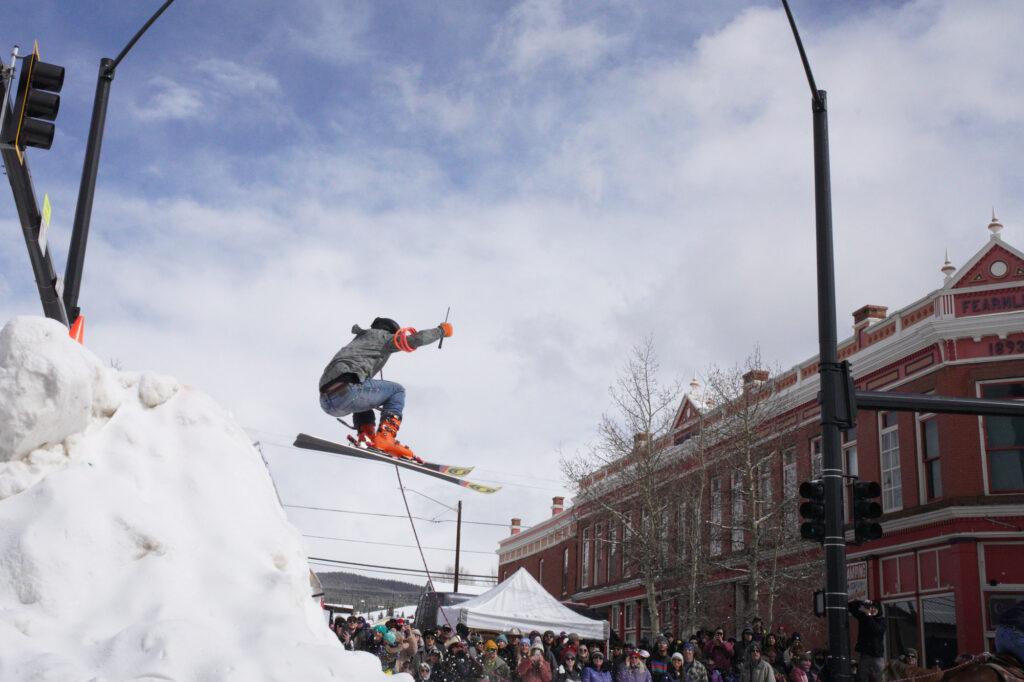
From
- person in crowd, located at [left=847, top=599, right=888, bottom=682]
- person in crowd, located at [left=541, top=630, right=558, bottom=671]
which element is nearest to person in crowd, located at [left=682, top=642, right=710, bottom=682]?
person in crowd, located at [left=541, top=630, right=558, bottom=671]

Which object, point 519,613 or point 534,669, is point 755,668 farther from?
point 519,613

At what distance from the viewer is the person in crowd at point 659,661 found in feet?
48.1

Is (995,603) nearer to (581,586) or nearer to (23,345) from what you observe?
(23,345)

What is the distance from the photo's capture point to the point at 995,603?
21297 millimetres

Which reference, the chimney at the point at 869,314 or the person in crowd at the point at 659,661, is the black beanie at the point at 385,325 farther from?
the chimney at the point at 869,314

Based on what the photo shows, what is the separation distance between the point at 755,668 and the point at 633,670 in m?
1.74

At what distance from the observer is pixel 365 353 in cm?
911

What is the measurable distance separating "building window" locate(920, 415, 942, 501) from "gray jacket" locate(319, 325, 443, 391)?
1857cm

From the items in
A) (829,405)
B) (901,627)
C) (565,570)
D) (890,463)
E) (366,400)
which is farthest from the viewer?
(565,570)

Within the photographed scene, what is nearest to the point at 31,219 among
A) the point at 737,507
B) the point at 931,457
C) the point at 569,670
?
the point at 569,670

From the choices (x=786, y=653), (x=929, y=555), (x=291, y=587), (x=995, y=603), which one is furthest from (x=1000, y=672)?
(x=929, y=555)

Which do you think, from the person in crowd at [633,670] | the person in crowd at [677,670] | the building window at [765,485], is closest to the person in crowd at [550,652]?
the person in crowd at [633,670]

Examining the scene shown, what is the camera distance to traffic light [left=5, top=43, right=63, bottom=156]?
7.83 meters

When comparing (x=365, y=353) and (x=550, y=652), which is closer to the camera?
(x=365, y=353)
